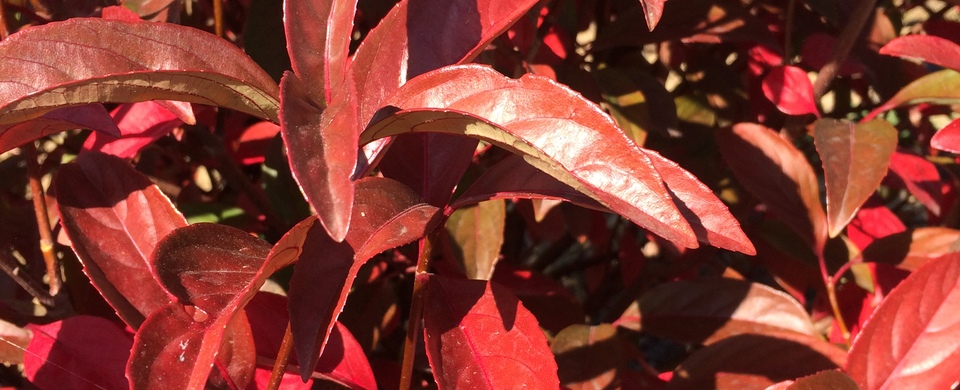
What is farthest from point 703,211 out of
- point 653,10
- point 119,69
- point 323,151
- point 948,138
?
point 948,138

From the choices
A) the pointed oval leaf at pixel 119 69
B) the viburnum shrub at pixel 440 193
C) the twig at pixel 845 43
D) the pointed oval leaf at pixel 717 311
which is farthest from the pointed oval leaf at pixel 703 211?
the twig at pixel 845 43

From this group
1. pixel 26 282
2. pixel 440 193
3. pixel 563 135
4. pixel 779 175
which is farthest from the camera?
pixel 779 175

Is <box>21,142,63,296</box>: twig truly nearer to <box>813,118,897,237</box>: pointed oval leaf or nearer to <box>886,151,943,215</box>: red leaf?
<box>813,118,897,237</box>: pointed oval leaf

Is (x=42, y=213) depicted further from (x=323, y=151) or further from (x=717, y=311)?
(x=717, y=311)

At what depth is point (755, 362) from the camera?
0.87 m

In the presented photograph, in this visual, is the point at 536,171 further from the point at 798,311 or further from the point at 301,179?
the point at 798,311

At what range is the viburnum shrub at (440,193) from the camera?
0.48m

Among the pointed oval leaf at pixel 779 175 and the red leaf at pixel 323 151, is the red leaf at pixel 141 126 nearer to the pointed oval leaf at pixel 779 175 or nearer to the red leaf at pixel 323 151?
the red leaf at pixel 323 151

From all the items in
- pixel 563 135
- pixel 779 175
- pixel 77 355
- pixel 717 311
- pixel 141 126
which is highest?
pixel 563 135

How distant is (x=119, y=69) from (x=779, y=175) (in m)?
0.84

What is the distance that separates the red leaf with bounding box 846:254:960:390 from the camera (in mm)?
808

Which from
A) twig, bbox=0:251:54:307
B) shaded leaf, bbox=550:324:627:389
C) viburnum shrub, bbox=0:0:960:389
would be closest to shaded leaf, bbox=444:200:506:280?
viburnum shrub, bbox=0:0:960:389

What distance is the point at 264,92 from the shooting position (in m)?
0.52

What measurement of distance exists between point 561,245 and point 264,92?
56.0 inches
